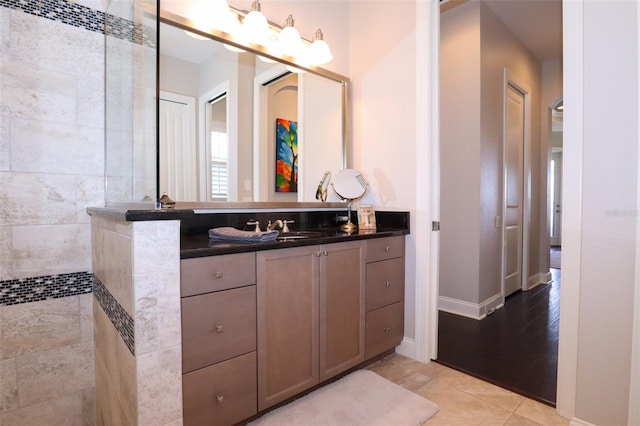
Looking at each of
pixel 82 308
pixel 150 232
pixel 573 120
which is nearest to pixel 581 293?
pixel 573 120

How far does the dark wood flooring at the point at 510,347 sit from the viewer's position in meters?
1.94

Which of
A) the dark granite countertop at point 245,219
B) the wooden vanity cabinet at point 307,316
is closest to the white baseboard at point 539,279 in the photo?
the dark granite countertop at point 245,219

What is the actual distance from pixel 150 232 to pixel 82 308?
3.08ft

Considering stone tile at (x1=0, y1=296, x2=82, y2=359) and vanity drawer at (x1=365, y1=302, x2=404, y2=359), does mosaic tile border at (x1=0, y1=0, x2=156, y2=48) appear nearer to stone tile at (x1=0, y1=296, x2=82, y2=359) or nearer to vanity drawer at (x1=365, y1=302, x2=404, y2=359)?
stone tile at (x1=0, y1=296, x2=82, y2=359)

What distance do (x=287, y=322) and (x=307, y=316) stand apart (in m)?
0.13

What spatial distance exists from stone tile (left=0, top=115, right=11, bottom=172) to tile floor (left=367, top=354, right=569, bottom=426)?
84.8 inches

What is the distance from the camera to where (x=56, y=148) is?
150 cm

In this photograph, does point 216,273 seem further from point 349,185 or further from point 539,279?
point 539,279

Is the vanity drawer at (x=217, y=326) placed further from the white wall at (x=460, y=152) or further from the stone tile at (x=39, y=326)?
the white wall at (x=460, y=152)

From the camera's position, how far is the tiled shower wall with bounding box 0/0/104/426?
1.40 m

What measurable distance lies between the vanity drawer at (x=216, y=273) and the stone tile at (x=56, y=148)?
81 cm

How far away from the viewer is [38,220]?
1472mm

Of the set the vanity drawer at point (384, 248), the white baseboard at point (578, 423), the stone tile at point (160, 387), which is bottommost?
the white baseboard at point (578, 423)

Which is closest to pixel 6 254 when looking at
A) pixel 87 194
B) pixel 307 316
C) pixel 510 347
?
pixel 87 194
